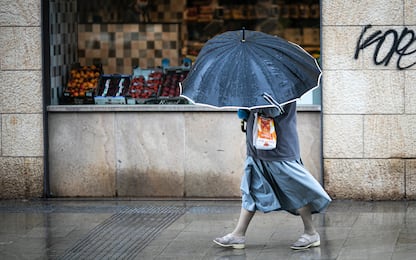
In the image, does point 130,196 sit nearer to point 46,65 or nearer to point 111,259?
point 46,65

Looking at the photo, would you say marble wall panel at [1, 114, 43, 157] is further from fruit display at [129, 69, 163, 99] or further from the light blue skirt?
the light blue skirt

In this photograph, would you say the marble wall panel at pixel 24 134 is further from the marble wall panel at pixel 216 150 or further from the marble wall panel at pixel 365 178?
the marble wall panel at pixel 365 178

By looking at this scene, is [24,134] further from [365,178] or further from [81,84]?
[365,178]

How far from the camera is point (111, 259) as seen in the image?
780cm

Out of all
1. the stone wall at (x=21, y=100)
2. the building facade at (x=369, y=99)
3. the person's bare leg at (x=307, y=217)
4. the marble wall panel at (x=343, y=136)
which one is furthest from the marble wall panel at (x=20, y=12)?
the person's bare leg at (x=307, y=217)

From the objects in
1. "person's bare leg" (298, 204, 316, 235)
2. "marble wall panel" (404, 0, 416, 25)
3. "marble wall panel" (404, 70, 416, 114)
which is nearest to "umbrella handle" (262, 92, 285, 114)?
"person's bare leg" (298, 204, 316, 235)

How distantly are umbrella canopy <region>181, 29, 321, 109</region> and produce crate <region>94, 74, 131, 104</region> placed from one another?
10.7ft

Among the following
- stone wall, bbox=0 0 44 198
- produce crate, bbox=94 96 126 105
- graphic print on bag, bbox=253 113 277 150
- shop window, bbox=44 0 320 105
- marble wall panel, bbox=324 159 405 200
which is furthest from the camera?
shop window, bbox=44 0 320 105

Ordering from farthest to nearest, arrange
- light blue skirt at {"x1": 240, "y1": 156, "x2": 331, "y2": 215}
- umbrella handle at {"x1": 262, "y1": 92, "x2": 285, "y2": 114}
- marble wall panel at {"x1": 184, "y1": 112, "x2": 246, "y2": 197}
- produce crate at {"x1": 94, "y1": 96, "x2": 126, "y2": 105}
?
produce crate at {"x1": 94, "y1": 96, "x2": 126, "y2": 105}, marble wall panel at {"x1": 184, "y1": 112, "x2": 246, "y2": 197}, light blue skirt at {"x1": 240, "y1": 156, "x2": 331, "y2": 215}, umbrella handle at {"x1": 262, "y1": 92, "x2": 285, "y2": 114}

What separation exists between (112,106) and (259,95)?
138 inches

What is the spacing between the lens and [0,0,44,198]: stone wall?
10422mm

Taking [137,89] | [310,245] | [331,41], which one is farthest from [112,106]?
Answer: [310,245]

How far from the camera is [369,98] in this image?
9.99 metres

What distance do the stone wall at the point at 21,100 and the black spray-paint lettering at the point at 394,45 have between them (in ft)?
11.4
